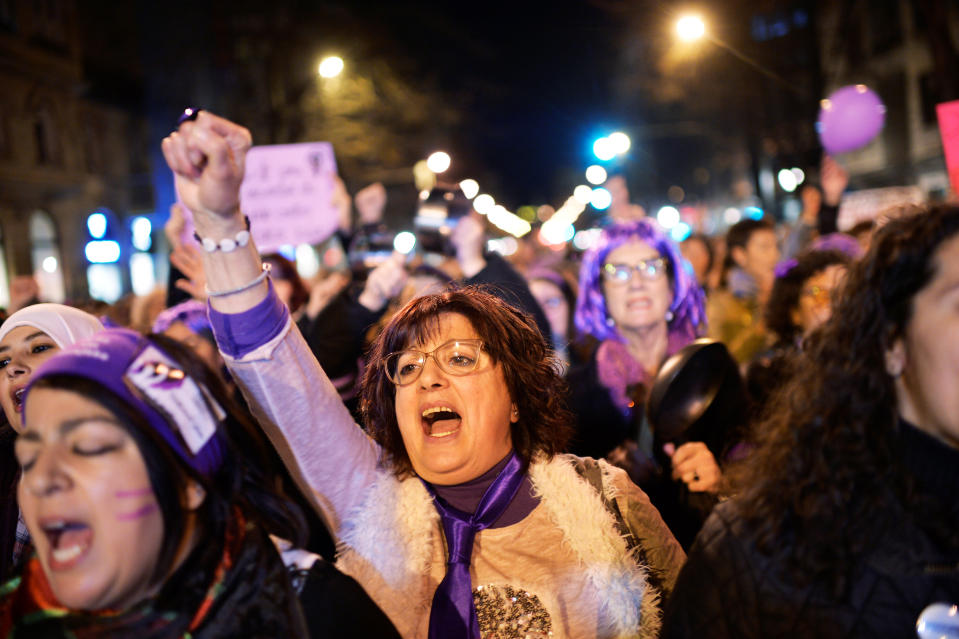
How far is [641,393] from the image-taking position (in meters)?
3.65

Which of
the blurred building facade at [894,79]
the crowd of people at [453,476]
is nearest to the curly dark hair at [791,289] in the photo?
the crowd of people at [453,476]

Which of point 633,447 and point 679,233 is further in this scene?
point 679,233

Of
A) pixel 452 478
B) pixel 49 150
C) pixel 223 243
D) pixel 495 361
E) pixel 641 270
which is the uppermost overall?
pixel 49 150

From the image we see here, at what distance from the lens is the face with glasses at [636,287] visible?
3.87m

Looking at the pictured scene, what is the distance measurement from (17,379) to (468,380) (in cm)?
138

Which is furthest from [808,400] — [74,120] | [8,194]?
[74,120]

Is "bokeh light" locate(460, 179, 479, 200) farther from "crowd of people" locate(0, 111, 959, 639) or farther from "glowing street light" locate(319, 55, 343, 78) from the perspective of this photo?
"glowing street light" locate(319, 55, 343, 78)

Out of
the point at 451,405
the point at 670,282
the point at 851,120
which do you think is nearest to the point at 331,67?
the point at 851,120

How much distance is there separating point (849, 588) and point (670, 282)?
8.45ft

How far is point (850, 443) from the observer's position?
1622 mm

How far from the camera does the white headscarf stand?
2.43m

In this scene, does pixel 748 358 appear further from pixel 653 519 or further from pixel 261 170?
pixel 261 170

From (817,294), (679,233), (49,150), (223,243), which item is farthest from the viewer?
(49,150)

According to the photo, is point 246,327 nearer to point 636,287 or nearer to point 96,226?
point 636,287
